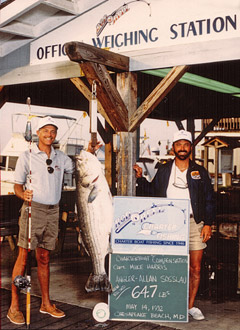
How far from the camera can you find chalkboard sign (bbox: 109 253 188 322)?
5.41m

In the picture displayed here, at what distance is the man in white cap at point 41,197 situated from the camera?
5.44 meters

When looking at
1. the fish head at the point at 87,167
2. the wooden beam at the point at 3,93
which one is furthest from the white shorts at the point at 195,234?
the wooden beam at the point at 3,93

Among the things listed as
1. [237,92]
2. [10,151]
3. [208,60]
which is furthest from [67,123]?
[208,60]

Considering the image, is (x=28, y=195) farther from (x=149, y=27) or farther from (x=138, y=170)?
(x=149, y=27)

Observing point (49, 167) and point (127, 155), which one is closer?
point (49, 167)

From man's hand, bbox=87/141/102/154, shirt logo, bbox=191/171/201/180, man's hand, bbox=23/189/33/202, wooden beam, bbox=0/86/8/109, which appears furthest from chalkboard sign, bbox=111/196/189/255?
wooden beam, bbox=0/86/8/109

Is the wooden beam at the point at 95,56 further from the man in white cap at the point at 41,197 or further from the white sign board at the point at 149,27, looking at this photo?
the man in white cap at the point at 41,197

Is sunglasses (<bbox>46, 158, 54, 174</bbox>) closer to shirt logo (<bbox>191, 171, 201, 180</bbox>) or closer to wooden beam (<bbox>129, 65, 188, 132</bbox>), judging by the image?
wooden beam (<bbox>129, 65, 188, 132</bbox>)

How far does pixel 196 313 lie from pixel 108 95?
107 inches

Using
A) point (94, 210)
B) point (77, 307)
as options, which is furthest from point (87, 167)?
point (77, 307)

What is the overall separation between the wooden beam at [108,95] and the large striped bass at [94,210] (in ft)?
2.93

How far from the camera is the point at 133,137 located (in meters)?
6.05

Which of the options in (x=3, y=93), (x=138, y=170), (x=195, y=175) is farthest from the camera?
(x=3, y=93)

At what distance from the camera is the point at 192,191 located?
5.54m
